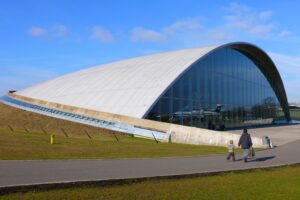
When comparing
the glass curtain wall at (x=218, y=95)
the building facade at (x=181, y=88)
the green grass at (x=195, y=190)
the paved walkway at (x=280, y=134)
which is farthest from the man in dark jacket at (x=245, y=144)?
the glass curtain wall at (x=218, y=95)

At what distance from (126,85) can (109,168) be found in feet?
82.0

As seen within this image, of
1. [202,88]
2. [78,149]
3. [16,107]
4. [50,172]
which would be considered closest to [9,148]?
[78,149]

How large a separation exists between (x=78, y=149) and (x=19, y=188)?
34.4 feet

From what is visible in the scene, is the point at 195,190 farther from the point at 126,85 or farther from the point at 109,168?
the point at 126,85

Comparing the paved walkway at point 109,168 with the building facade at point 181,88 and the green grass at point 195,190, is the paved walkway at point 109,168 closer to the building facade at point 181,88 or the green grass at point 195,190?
the green grass at point 195,190

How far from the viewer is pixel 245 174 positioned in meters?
15.4

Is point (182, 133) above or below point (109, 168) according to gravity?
above

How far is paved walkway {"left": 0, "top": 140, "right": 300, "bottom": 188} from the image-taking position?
1250 cm

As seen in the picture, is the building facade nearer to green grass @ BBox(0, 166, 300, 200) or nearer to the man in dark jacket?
the man in dark jacket

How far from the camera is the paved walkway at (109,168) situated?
12.5 meters

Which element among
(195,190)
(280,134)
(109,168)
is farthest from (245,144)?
(280,134)

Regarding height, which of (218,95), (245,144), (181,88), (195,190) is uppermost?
(181,88)

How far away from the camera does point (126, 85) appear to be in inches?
A: 1570

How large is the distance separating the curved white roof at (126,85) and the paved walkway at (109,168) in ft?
53.4
